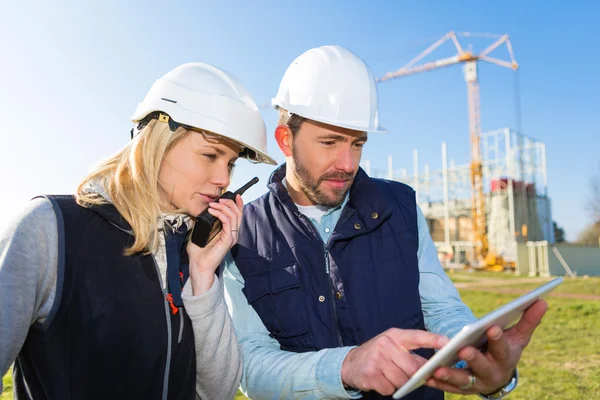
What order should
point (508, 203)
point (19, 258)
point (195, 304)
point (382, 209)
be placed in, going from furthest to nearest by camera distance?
point (508, 203) < point (382, 209) < point (195, 304) < point (19, 258)

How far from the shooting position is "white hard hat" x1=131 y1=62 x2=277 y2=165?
245 centimetres

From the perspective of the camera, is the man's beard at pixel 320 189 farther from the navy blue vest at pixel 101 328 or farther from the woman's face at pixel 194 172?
the navy blue vest at pixel 101 328

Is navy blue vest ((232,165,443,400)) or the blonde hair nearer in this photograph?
the blonde hair

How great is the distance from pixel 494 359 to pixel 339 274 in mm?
963

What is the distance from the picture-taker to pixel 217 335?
228 cm

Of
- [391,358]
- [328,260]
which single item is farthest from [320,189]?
[391,358]

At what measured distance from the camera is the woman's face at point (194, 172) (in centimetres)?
239

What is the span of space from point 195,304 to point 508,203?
42004 mm

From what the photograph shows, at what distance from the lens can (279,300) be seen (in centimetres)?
263

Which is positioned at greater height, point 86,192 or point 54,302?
point 86,192

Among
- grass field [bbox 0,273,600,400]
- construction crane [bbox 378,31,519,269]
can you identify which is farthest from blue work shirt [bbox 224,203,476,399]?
construction crane [bbox 378,31,519,269]

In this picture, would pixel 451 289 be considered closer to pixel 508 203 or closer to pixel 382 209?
pixel 382 209

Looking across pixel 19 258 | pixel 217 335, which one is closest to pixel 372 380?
pixel 217 335

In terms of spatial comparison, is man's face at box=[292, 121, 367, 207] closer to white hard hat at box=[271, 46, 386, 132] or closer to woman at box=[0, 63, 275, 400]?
white hard hat at box=[271, 46, 386, 132]
